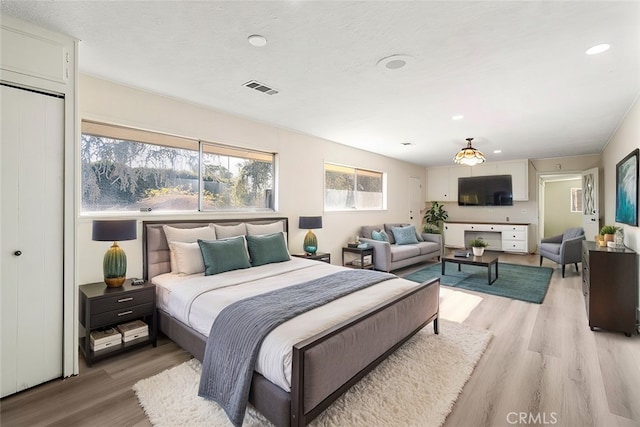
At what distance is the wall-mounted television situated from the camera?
781cm

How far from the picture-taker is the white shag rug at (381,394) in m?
1.81

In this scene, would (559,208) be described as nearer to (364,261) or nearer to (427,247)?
(427,247)

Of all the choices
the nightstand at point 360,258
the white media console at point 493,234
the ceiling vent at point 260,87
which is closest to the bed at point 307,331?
the ceiling vent at point 260,87

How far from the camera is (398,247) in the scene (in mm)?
6004

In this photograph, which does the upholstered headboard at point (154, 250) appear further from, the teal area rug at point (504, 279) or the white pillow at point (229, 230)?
the teal area rug at point (504, 279)

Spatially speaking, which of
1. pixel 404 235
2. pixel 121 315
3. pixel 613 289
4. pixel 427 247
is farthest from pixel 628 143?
pixel 121 315

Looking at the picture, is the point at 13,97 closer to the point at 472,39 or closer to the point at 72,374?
the point at 72,374

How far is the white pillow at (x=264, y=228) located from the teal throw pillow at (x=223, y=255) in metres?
0.54

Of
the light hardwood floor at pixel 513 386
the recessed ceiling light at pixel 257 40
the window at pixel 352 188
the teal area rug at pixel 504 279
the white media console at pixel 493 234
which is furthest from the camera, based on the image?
the white media console at pixel 493 234

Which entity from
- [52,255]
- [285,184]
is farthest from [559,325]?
[52,255]

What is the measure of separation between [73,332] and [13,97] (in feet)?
5.81

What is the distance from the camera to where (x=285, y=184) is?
4.77m

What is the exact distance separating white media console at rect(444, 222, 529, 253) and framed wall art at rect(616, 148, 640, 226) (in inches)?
139

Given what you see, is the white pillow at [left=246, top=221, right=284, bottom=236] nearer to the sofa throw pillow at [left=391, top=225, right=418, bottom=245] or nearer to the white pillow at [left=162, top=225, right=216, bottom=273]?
the white pillow at [left=162, top=225, right=216, bottom=273]
